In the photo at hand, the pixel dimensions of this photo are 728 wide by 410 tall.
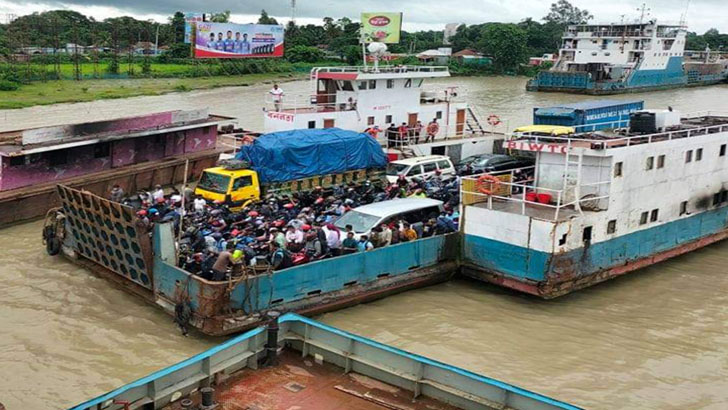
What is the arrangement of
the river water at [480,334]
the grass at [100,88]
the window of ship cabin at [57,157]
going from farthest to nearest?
the grass at [100,88] → the window of ship cabin at [57,157] → the river water at [480,334]

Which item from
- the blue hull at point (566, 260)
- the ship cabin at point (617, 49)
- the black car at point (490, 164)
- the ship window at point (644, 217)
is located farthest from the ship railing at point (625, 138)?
the ship cabin at point (617, 49)

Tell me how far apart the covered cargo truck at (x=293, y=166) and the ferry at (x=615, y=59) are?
46.3 m

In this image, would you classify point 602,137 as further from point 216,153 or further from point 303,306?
point 216,153

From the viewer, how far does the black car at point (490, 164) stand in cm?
2080

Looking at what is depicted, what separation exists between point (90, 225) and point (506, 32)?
255 ft

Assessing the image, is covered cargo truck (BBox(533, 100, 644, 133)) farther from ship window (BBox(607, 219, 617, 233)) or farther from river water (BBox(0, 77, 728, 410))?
ship window (BBox(607, 219, 617, 233))

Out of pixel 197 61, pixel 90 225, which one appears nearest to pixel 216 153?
pixel 90 225

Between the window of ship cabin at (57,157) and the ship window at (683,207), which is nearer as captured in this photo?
the ship window at (683,207)

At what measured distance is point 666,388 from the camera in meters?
11.4

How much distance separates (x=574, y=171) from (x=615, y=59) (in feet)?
175

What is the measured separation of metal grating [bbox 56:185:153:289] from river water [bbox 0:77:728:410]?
25.8 inches

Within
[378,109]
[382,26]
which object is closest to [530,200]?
[378,109]

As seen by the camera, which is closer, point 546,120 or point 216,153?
point 216,153

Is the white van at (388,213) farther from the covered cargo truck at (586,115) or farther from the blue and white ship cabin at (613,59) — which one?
the blue and white ship cabin at (613,59)
